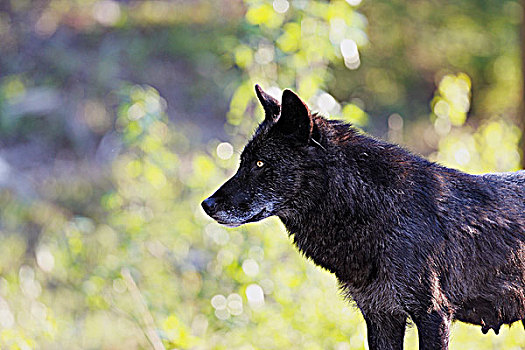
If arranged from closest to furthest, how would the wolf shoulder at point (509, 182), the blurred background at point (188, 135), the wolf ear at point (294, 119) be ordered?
the wolf ear at point (294, 119), the wolf shoulder at point (509, 182), the blurred background at point (188, 135)

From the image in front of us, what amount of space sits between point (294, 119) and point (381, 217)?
0.31 meters

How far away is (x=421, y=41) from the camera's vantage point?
9234 mm

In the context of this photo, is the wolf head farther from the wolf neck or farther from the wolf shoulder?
the wolf shoulder

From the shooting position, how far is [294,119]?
166 cm

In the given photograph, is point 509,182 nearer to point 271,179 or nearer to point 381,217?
point 381,217

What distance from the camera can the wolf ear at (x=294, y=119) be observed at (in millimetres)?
1611

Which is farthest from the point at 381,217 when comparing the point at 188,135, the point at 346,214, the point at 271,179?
the point at 188,135

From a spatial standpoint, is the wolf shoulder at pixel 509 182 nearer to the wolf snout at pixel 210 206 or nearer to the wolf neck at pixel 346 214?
the wolf neck at pixel 346 214

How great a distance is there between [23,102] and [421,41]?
532 centimetres

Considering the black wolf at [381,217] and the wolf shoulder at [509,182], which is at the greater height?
the wolf shoulder at [509,182]

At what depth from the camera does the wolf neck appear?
5.42 ft

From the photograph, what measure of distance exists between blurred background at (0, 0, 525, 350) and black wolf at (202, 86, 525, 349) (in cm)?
96

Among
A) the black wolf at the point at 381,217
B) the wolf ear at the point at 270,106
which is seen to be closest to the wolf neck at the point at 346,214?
the black wolf at the point at 381,217

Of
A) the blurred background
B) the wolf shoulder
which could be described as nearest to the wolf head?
the wolf shoulder
